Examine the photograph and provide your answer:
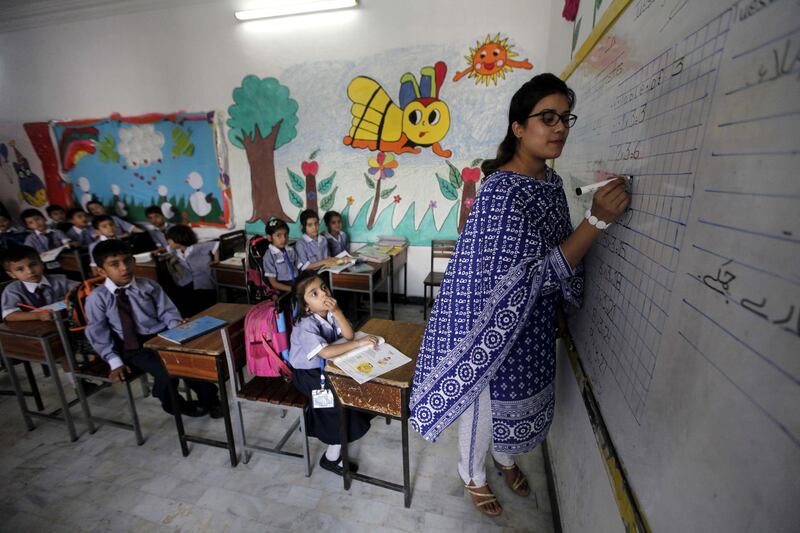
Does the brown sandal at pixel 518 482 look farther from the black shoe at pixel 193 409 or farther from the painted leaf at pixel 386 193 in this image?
the painted leaf at pixel 386 193

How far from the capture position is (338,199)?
3842mm

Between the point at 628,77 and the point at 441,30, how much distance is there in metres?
2.86

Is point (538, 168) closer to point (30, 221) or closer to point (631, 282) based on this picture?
point (631, 282)

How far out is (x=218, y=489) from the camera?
170 cm

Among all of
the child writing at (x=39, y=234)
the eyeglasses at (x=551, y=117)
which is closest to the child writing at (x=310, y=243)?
the eyeglasses at (x=551, y=117)

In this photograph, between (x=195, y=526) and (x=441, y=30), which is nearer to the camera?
(x=195, y=526)

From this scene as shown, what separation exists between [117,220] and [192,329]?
3.91 meters

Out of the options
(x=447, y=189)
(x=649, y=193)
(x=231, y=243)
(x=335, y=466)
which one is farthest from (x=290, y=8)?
(x=335, y=466)

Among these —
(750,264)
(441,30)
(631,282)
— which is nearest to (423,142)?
(441,30)

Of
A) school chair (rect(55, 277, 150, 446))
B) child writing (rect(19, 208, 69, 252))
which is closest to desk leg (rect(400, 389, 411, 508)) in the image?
school chair (rect(55, 277, 150, 446))

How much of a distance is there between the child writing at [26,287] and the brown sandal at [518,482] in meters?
2.77

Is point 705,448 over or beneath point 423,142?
beneath

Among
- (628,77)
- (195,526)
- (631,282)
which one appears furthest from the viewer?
(195,526)

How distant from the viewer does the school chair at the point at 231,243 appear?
11.8 ft
